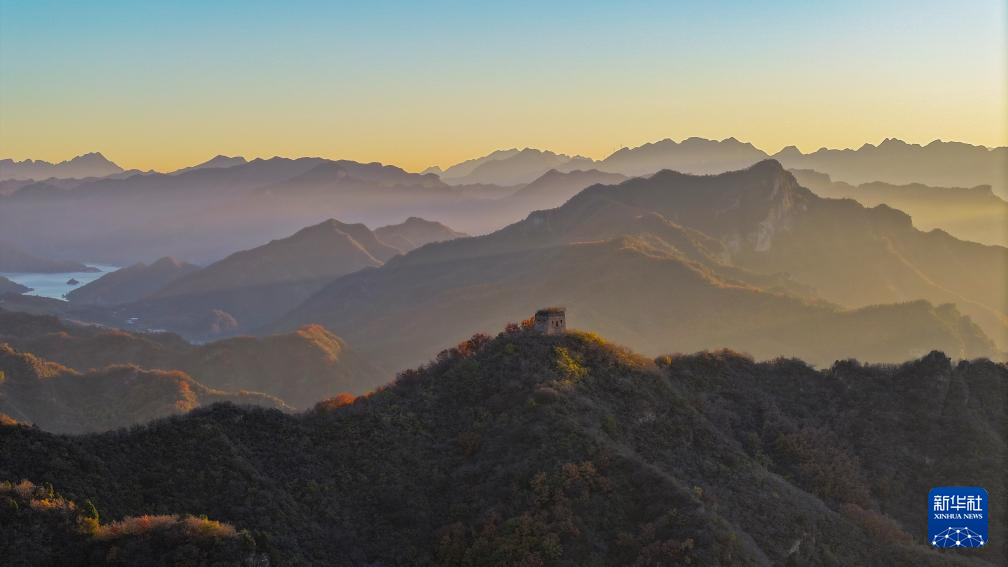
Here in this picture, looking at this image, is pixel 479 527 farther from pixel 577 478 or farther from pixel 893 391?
pixel 893 391

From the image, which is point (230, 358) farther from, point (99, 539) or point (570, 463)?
point (99, 539)

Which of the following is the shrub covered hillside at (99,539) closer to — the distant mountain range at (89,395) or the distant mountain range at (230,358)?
the distant mountain range at (89,395)

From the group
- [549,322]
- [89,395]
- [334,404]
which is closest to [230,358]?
[89,395]

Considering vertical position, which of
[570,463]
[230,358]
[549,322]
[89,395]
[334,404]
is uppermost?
[549,322]

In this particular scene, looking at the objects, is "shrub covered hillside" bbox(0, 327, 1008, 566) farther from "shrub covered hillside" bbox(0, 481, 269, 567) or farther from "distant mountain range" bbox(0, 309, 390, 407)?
"distant mountain range" bbox(0, 309, 390, 407)

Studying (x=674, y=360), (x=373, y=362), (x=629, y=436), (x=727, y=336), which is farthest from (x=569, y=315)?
(x=629, y=436)

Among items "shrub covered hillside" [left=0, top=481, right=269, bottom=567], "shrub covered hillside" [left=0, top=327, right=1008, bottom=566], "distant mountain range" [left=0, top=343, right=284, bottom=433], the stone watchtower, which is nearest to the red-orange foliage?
"shrub covered hillside" [left=0, top=327, right=1008, bottom=566]
